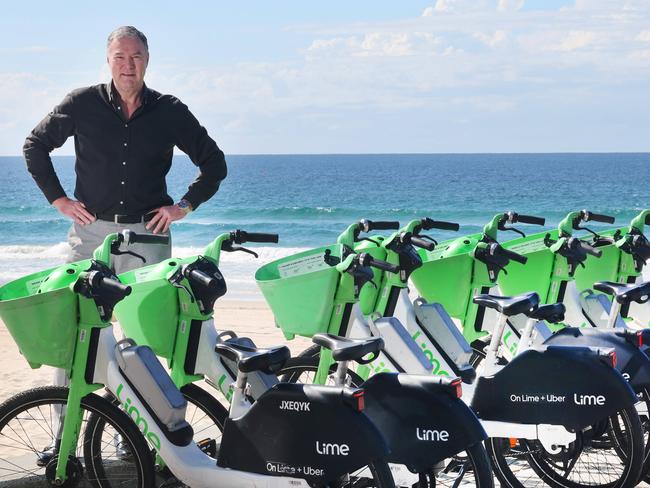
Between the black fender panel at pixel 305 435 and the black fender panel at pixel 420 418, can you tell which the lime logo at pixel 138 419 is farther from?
the black fender panel at pixel 420 418

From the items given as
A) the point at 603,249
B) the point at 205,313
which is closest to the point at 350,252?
the point at 205,313

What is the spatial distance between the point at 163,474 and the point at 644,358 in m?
1.91

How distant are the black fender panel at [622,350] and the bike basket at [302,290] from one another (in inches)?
34.9

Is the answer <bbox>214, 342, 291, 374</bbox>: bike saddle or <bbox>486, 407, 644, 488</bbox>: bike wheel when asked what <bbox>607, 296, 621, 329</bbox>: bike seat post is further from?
<bbox>214, 342, 291, 374</bbox>: bike saddle

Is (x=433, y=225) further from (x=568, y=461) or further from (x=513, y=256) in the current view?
(x=568, y=461)

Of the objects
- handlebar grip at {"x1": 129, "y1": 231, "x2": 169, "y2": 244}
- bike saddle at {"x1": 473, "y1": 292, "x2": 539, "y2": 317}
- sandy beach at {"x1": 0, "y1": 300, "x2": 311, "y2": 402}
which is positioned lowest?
sandy beach at {"x1": 0, "y1": 300, "x2": 311, "y2": 402}

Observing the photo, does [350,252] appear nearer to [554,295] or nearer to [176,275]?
[176,275]

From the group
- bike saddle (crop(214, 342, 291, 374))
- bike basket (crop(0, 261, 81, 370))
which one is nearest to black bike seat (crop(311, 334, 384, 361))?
bike saddle (crop(214, 342, 291, 374))

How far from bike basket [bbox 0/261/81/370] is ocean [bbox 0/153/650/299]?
29.6 ft

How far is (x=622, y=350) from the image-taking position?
14.6 feet

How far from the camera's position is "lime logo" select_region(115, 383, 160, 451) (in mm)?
3797

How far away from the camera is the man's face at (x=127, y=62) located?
182 inches

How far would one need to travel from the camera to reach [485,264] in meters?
5.09

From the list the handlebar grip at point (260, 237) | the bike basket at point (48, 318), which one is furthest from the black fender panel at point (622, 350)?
the bike basket at point (48, 318)
